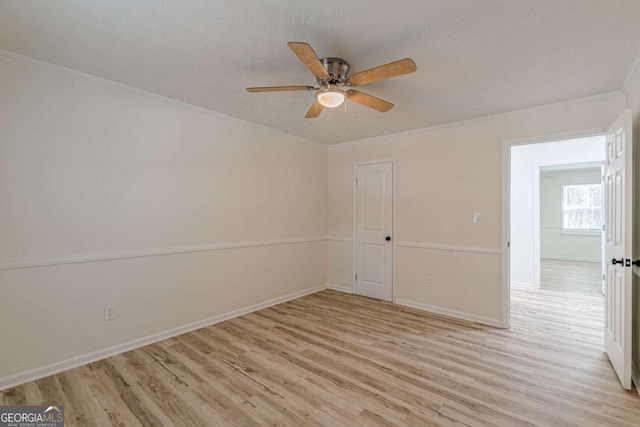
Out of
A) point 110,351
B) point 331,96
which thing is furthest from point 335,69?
point 110,351

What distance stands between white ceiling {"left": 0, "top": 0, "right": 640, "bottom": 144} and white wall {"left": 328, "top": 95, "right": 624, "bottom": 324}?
362 millimetres

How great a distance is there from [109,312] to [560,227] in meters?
10.1

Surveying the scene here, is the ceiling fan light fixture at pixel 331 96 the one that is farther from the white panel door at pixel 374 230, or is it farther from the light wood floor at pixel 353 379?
the white panel door at pixel 374 230

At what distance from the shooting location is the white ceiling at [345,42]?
1.68 m

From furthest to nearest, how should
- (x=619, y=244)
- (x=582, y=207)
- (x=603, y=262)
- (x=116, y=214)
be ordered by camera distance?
(x=582, y=207) → (x=603, y=262) → (x=116, y=214) → (x=619, y=244)

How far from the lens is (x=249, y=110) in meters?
3.35

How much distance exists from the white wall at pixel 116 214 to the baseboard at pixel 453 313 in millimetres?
1975

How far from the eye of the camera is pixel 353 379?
2328 mm

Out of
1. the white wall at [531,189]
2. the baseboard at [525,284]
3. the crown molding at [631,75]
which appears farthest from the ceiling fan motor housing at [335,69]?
the baseboard at [525,284]

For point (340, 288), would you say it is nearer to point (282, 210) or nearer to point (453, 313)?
point (282, 210)

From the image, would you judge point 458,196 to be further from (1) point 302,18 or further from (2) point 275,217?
(1) point 302,18

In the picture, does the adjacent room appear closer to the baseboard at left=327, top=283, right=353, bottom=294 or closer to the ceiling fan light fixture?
the ceiling fan light fixture

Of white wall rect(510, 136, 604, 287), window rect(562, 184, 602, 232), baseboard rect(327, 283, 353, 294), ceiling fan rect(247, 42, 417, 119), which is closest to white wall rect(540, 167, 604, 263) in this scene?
window rect(562, 184, 602, 232)

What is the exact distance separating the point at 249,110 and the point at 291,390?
282 cm
